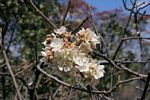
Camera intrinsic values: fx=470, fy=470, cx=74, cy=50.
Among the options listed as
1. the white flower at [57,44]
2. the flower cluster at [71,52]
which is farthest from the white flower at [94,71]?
the white flower at [57,44]

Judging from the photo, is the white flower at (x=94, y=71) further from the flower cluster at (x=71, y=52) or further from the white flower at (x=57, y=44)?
the white flower at (x=57, y=44)

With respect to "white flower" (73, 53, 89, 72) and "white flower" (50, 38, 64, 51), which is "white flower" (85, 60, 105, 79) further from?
"white flower" (50, 38, 64, 51)

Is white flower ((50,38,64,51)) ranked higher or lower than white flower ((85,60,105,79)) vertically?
higher

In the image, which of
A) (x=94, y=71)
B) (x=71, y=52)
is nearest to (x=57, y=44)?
(x=71, y=52)

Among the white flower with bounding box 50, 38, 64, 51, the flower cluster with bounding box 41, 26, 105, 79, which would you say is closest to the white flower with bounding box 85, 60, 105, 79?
the flower cluster with bounding box 41, 26, 105, 79

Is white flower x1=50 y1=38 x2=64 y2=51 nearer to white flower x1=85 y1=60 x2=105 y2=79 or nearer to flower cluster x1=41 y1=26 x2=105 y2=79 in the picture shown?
flower cluster x1=41 y1=26 x2=105 y2=79

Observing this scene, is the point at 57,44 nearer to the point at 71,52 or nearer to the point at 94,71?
the point at 71,52

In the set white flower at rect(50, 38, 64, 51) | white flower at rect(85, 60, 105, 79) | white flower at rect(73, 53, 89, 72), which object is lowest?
white flower at rect(85, 60, 105, 79)

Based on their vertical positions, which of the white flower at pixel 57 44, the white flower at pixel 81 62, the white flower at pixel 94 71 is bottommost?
the white flower at pixel 94 71


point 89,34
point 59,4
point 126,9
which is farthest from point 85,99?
point 89,34

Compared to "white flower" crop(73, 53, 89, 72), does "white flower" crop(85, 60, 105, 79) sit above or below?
below
